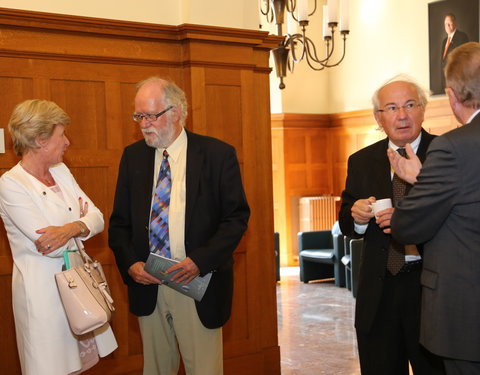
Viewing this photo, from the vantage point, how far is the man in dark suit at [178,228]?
121 inches

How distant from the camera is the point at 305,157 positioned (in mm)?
12125

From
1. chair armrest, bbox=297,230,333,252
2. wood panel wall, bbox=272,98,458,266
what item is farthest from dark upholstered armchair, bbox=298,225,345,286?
wood panel wall, bbox=272,98,458,266

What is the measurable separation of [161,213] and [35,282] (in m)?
0.64

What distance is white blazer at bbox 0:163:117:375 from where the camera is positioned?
115 inches

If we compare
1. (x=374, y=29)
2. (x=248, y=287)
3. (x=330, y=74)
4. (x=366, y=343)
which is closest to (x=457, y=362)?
(x=366, y=343)

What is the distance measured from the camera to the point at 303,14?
7066 mm

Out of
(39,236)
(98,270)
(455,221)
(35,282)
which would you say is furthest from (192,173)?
(455,221)

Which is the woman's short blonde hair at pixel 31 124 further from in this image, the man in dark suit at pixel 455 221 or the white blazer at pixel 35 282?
the man in dark suit at pixel 455 221

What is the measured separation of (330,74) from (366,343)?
31.4 feet

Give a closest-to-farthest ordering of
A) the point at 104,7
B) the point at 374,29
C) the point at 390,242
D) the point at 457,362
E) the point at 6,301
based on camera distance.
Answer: the point at 457,362
the point at 390,242
the point at 6,301
the point at 104,7
the point at 374,29

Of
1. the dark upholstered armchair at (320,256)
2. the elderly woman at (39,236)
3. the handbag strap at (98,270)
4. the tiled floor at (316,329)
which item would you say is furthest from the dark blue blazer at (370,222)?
the dark upholstered armchair at (320,256)

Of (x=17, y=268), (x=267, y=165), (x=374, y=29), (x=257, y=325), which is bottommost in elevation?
(x=257, y=325)

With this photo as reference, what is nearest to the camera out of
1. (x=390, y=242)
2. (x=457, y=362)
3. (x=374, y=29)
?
(x=457, y=362)

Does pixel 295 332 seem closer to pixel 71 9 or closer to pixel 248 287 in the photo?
pixel 248 287
